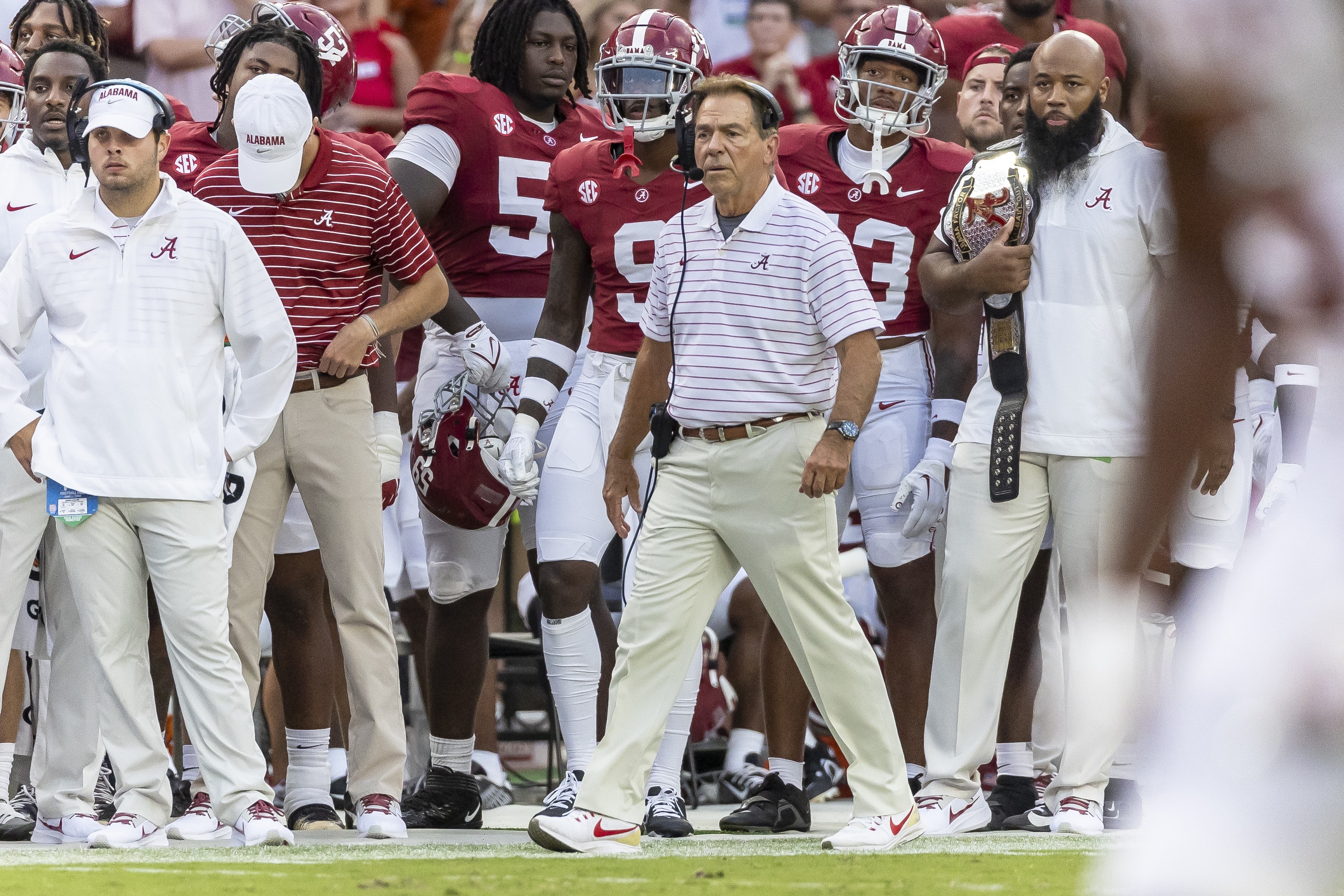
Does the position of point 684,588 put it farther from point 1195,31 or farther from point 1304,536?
point 1195,31

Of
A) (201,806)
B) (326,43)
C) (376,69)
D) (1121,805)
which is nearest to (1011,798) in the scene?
(1121,805)

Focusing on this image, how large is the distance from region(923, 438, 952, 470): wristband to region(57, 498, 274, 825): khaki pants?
7.10ft

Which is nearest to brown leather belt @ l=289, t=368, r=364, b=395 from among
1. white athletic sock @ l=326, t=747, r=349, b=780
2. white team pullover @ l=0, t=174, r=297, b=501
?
white team pullover @ l=0, t=174, r=297, b=501

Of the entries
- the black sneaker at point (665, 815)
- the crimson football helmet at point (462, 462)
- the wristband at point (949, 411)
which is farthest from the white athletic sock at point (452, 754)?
the wristband at point (949, 411)

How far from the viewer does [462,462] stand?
5.94 m

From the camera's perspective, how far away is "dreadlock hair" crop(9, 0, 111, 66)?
21.2 ft

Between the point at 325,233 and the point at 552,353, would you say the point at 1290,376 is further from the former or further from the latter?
the point at 325,233

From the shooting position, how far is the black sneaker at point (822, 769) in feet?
24.4

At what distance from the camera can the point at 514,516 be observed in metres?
8.45

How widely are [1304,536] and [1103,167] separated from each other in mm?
3486

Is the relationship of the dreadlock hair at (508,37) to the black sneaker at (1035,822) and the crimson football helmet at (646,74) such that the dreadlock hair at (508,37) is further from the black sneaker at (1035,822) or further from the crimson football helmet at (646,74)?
the black sneaker at (1035,822)

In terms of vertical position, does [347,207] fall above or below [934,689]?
above

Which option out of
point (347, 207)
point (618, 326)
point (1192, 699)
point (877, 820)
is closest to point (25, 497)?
point (347, 207)

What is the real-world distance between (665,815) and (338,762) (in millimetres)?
1614
